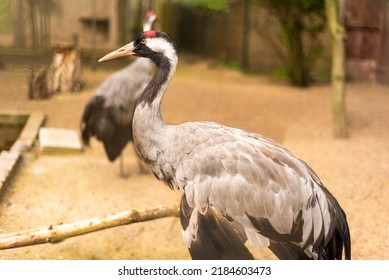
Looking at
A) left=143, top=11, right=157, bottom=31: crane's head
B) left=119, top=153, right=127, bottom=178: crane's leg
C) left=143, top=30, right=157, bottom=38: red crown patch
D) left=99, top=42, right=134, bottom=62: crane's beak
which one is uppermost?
left=143, top=11, right=157, bottom=31: crane's head

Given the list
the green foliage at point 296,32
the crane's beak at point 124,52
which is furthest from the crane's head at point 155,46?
the green foliage at point 296,32

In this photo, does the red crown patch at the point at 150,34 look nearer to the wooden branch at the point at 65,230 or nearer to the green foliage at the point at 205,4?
the green foliage at the point at 205,4

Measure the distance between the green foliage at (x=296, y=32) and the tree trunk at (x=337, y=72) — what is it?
10 cm

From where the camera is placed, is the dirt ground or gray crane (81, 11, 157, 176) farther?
gray crane (81, 11, 157, 176)

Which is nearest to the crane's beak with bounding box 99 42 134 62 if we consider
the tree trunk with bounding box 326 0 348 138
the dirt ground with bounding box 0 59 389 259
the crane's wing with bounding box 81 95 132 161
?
the dirt ground with bounding box 0 59 389 259

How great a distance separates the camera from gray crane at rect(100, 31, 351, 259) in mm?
1824

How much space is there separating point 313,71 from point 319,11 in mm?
358

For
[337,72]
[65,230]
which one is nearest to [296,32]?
[337,72]

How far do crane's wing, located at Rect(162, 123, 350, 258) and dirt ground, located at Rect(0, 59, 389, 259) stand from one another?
363 mm

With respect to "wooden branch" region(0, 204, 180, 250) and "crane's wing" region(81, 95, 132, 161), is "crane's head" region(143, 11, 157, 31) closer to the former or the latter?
"crane's wing" region(81, 95, 132, 161)

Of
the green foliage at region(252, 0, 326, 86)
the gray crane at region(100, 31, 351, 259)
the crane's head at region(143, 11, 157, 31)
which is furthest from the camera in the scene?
the green foliage at region(252, 0, 326, 86)

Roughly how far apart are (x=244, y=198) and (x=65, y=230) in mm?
677

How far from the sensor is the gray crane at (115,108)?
8.38ft
